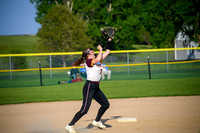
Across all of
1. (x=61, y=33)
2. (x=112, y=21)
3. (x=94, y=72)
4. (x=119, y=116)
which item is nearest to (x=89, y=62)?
(x=94, y=72)

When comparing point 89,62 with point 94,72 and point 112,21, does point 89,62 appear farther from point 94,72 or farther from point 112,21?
point 112,21

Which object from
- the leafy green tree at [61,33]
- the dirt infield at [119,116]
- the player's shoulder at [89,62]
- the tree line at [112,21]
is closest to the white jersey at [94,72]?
the player's shoulder at [89,62]

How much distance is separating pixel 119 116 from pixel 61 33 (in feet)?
92.0

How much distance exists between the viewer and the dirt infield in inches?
259

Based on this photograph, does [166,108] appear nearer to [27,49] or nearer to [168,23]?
[168,23]

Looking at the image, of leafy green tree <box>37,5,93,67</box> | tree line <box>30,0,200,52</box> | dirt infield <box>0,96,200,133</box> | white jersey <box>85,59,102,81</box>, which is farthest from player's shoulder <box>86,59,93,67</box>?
leafy green tree <box>37,5,93,67</box>

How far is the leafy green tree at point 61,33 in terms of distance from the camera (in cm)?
3462

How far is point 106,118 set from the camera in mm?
8000

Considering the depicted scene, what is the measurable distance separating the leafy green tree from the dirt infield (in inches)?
939

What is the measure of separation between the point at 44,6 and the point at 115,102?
41.0 metres

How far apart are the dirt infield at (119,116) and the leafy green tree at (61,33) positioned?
2385 cm

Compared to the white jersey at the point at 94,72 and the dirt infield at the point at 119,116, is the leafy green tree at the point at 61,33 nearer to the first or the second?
the dirt infield at the point at 119,116

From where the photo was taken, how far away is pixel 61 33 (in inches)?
1379

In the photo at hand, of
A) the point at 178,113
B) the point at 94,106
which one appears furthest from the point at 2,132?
the point at 178,113
